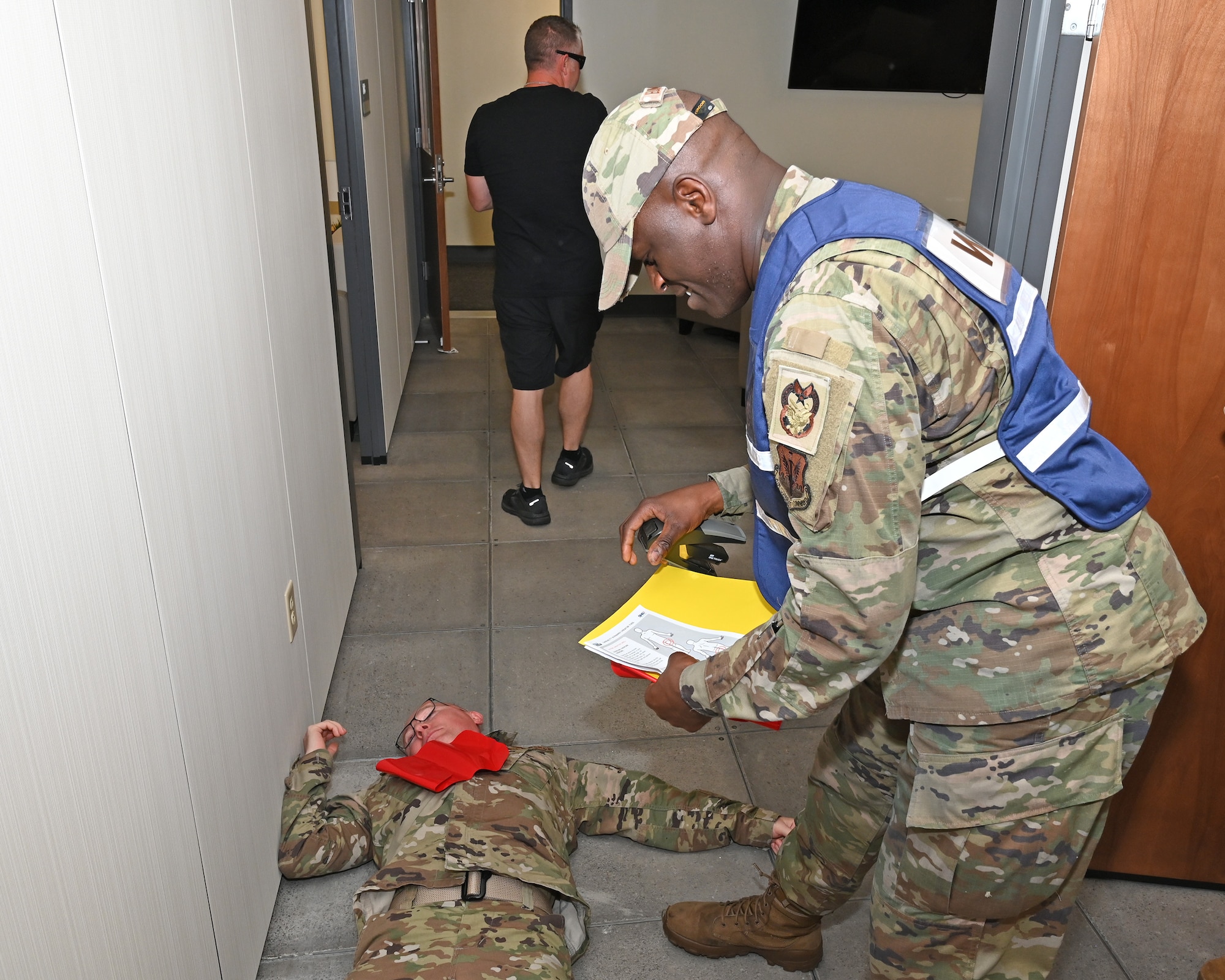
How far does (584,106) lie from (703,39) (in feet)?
10.4

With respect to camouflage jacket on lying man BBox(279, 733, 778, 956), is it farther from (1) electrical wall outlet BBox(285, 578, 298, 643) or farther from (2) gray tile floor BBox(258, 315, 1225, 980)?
(1) electrical wall outlet BBox(285, 578, 298, 643)

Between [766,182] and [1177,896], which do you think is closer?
[766,182]

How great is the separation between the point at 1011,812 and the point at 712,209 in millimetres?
877

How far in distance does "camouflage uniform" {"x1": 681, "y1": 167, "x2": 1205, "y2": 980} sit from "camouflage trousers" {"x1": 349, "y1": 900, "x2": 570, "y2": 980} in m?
0.55

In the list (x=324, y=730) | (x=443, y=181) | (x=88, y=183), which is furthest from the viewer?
(x=443, y=181)

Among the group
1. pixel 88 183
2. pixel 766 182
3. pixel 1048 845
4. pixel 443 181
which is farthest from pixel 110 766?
pixel 443 181

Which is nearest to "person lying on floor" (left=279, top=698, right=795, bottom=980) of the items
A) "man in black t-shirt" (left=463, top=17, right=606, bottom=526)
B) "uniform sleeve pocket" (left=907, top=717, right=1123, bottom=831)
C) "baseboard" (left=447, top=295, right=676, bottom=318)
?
"uniform sleeve pocket" (left=907, top=717, right=1123, bottom=831)

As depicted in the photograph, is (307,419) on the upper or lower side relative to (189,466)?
lower

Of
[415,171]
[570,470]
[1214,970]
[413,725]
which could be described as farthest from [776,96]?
[1214,970]

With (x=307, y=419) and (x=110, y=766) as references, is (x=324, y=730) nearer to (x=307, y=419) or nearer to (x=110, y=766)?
(x=307, y=419)

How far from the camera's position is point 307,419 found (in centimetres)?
251

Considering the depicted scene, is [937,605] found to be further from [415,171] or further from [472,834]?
[415,171]

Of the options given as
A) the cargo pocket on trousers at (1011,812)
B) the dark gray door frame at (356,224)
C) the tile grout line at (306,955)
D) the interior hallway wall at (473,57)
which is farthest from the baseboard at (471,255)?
the cargo pocket on trousers at (1011,812)

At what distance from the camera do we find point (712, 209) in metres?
1.20
